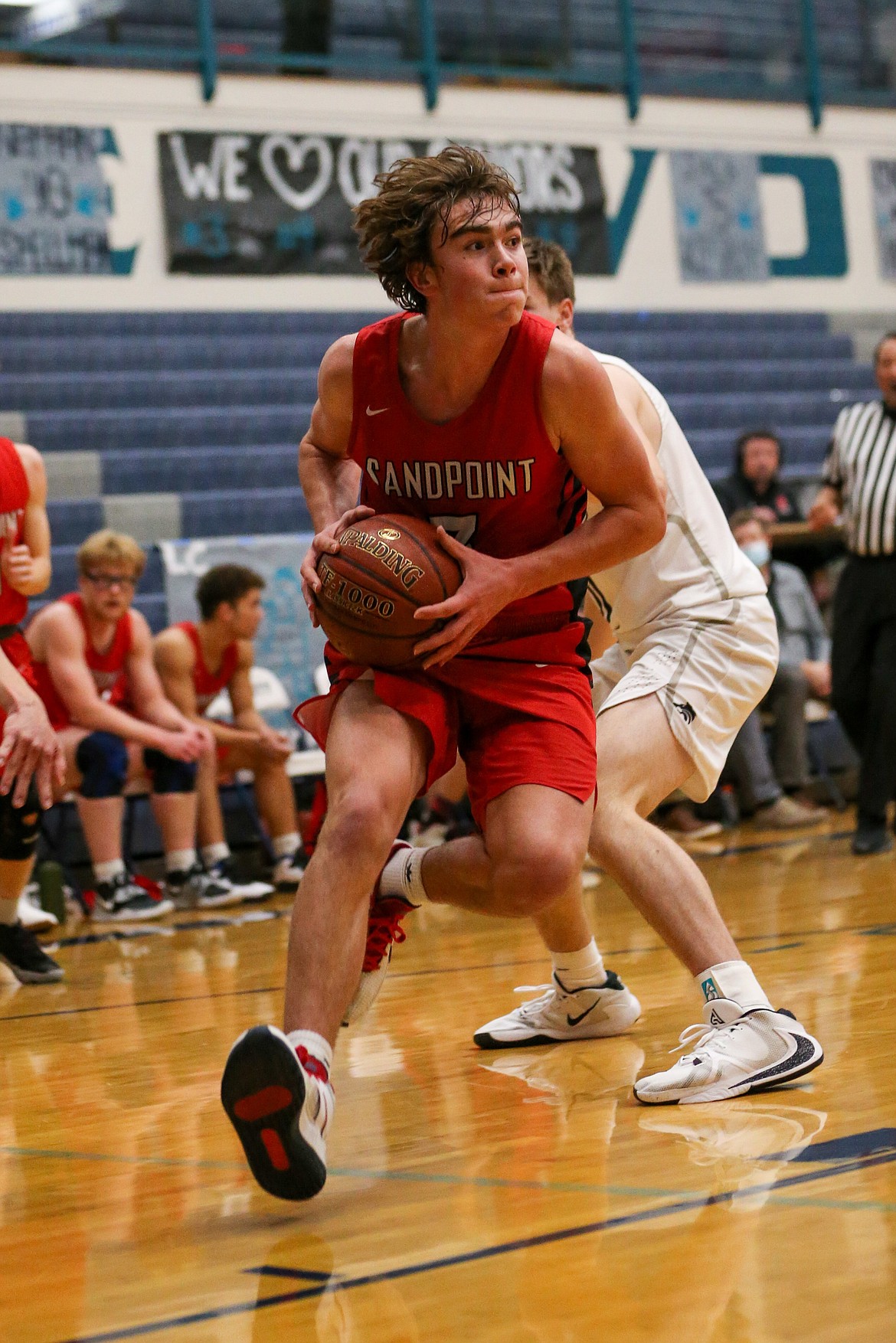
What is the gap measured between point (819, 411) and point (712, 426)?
0.98 m

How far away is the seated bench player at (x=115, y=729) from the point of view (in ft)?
21.6

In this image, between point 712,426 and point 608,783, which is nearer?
point 608,783

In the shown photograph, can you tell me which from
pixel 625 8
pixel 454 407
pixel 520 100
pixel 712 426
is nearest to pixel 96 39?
pixel 520 100

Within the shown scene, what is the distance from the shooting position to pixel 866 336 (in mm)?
13188

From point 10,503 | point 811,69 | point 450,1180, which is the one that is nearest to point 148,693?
point 10,503

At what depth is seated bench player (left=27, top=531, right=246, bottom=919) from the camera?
6594 mm

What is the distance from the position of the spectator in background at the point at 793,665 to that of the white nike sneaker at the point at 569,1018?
451 centimetres

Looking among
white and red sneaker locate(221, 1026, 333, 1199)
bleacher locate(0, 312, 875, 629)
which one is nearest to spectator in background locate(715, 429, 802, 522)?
bleacher locate(0, 312, 875, 629)

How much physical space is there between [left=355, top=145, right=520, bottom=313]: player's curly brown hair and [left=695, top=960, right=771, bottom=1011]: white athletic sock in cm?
136

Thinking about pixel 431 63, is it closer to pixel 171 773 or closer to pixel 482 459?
pixel 171 773

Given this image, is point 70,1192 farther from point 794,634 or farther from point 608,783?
point 794,634

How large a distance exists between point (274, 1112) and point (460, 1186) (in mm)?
369

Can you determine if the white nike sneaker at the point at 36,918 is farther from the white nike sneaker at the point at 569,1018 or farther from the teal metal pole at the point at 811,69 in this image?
the teal metal pole at the point at 811,69

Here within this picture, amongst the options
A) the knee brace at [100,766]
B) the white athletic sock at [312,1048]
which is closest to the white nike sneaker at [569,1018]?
the white athletic sock at [312,1048]
